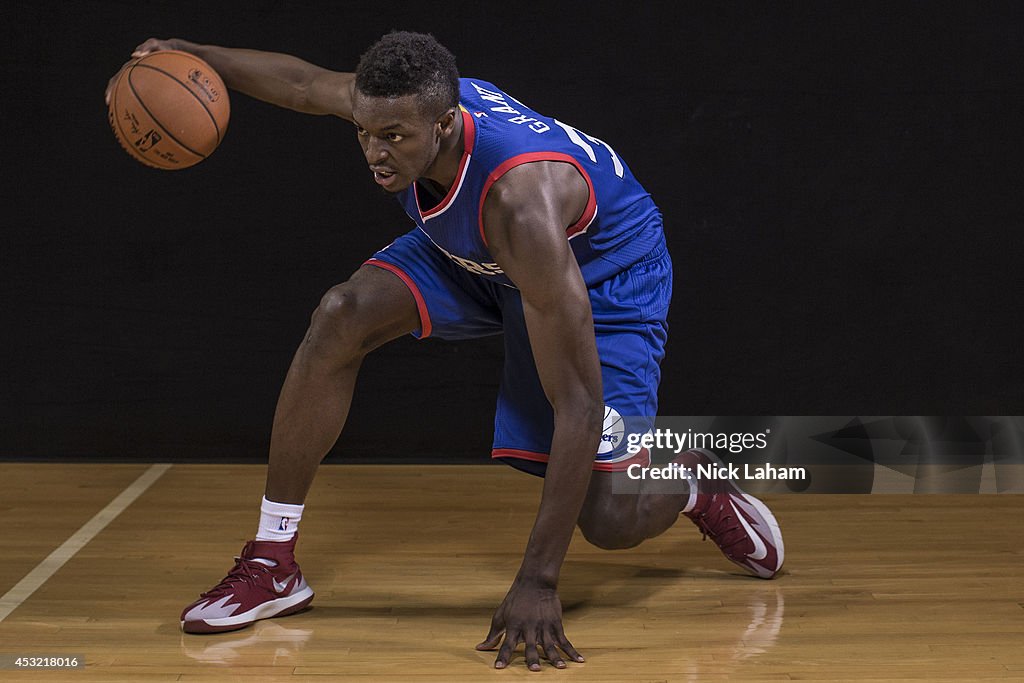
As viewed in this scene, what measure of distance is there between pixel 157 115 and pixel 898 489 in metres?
2.16

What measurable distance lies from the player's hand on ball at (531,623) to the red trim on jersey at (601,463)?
1.14ft

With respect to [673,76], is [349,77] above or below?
below

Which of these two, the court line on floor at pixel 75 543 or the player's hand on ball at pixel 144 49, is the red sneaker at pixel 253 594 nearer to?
the court line on floor at pixel 75 543

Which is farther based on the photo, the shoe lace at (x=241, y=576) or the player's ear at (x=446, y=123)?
the shoe lace at (x=241, y=576)

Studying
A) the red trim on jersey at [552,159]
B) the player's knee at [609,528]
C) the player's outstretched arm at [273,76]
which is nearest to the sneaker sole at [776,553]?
the player's knee at [609,528]

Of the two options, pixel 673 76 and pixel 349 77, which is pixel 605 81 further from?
pixel 349 77

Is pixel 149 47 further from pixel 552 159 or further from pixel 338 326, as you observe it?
pixel 552 159

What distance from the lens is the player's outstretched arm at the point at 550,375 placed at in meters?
2.09

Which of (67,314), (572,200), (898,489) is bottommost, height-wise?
(898,489)

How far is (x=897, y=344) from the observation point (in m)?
3.76

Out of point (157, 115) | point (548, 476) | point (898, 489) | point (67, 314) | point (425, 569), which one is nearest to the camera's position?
point (548, 476)

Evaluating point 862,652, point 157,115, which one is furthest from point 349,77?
point 862,652

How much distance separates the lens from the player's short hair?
2.03 metres

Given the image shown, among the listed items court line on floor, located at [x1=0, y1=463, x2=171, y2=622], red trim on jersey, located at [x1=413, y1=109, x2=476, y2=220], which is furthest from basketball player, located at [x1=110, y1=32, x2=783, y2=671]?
court line on floor, located at [x1=0, y1=463, x2=171, y2=622]
